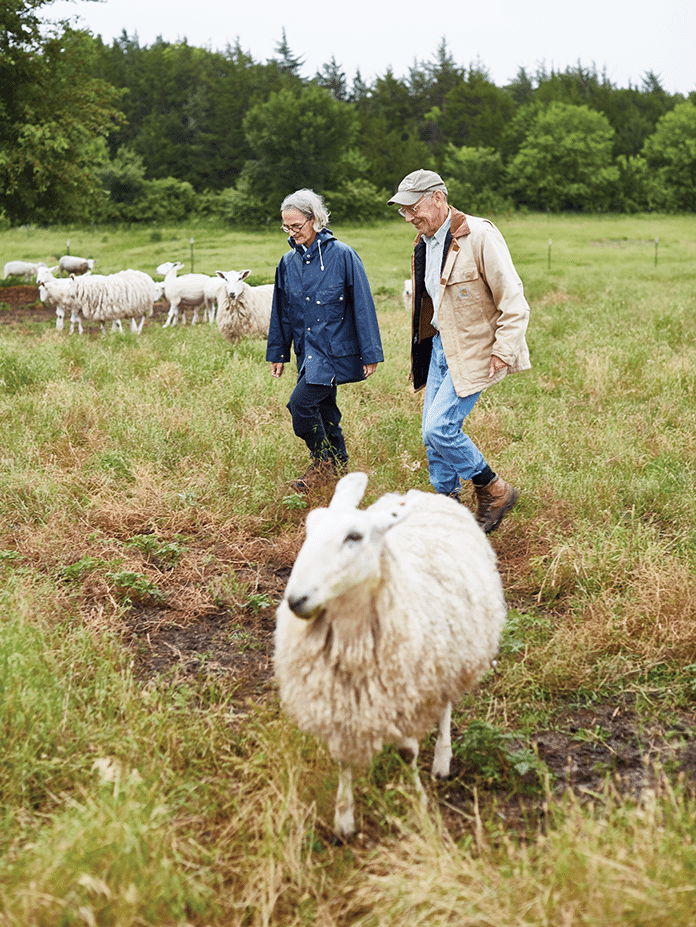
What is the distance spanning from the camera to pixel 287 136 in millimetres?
41188

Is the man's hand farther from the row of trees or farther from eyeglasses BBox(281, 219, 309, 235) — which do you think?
the row of trees

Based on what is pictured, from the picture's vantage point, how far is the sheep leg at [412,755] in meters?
2.45

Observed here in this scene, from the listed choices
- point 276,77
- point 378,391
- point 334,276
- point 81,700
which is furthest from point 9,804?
point 276,77

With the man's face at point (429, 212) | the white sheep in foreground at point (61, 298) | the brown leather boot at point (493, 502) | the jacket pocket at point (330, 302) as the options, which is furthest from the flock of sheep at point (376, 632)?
the white sheep in foreground at point (61, 298)

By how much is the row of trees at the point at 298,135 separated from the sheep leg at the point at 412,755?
50.5 ft

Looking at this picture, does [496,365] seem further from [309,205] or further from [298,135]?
[298,135]

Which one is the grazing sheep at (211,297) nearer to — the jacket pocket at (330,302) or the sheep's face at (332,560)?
the jacket pocket at (330,302)

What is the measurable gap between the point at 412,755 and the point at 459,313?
2452 mm

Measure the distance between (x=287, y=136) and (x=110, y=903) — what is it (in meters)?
44.1

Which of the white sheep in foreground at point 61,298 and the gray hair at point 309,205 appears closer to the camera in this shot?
the gray hair at point 309,205

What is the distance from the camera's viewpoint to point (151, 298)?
13.7m

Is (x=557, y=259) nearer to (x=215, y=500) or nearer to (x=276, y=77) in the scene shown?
(x=215, y=500)

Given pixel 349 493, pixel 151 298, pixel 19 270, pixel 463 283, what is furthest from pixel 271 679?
pixel 19 270

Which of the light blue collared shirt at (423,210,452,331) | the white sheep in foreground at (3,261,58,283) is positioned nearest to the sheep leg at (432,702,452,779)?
the light blue collared shirt at (423,210,452,331)
